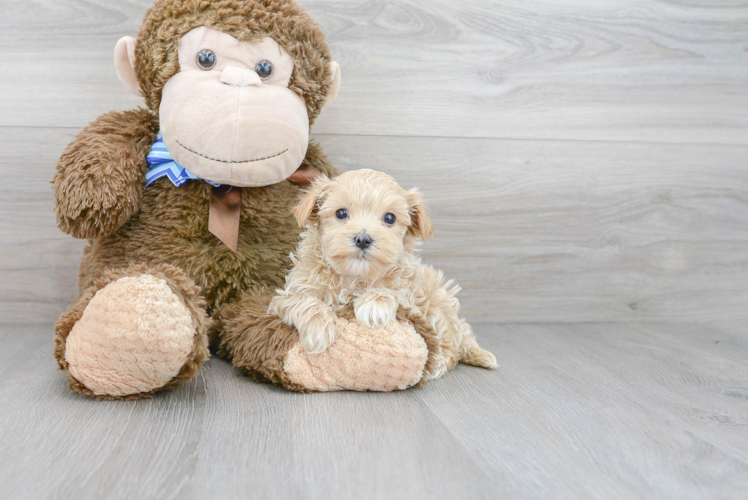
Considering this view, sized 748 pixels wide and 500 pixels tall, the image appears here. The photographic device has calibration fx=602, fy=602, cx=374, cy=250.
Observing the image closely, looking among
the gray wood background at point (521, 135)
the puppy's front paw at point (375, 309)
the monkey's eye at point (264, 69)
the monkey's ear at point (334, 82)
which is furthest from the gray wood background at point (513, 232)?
the monkey's eye at point (264, 69)

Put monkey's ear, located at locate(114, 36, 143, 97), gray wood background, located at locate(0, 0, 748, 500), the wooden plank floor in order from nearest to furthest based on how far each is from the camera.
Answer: the wooden plank floor
gray wood background, located at locate(0, 0, 748, 500)
monkey's ear, located at locate(114, 36, 143, 97)

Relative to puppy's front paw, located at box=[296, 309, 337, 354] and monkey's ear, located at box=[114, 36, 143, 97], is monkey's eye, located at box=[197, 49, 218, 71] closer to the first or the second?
monkey's ear, located at box=[114, 36, 143, 97]

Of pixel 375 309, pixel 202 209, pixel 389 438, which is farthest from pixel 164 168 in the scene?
pixel 389 438

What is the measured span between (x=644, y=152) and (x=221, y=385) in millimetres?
1134

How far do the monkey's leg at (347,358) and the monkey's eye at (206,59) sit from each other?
0.42 metres

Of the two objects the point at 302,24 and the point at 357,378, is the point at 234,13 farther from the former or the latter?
the point at 357,378

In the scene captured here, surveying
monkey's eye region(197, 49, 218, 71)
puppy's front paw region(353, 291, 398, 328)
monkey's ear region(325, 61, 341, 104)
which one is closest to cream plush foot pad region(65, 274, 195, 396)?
puppy's front paw region(353, 291, 398, 328)

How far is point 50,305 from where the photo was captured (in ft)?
4.31

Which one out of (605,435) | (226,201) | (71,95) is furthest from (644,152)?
(71,95)

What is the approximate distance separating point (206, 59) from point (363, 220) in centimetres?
36

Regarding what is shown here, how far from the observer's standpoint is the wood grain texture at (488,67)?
4.04 ft

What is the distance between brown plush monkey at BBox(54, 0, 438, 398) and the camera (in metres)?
0.81

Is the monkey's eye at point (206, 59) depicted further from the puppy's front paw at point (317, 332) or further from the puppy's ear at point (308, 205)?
the puppy's front paw at point (317, 332)

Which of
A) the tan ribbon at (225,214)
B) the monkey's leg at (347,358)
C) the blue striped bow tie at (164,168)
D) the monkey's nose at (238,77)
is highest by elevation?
the monkey's nose at (238,77)
